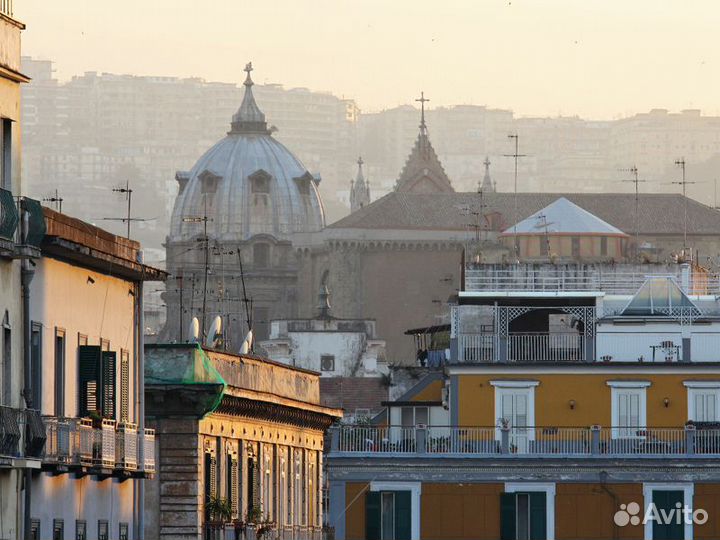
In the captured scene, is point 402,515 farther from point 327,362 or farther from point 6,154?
point 327,362

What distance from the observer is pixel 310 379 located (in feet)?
182

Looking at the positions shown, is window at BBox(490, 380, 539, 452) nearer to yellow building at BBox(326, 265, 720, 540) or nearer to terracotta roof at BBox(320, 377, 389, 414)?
yellow building at BBox(326, 265, 720, 540)

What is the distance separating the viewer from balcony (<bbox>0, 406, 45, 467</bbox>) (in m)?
31.3

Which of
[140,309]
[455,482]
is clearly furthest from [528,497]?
[140,309]


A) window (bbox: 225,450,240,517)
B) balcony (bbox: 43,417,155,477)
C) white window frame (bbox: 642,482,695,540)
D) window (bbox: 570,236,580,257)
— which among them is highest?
window (bbox: 570,236,580,257)

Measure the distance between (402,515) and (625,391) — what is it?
5.85 m

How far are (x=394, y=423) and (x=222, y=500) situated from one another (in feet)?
101

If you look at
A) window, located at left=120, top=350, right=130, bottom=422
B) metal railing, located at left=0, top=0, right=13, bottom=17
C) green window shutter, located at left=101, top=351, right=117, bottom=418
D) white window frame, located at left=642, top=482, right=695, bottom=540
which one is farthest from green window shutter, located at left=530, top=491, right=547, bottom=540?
metal railing, located at left=0, top=0, right=13, bottom=17

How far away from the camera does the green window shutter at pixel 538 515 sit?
68.4 metres

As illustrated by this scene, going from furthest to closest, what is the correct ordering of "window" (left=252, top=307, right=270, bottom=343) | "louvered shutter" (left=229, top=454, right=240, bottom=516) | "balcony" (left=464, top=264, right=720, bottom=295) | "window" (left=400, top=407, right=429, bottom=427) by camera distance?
"window" (left=252, top=307, right=270, bottom=343), "balcony" (left=464, top=264, right=720, bottom=295), "window" (left=400, top=407, right=429, bottom=427), "louvered shutter" (left=229, top=454, right=240, bottom=516)

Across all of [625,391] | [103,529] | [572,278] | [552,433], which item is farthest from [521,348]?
[103,529]

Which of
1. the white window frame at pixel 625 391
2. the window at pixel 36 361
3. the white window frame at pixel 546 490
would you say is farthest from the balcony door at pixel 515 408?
the window at pixel 36 361

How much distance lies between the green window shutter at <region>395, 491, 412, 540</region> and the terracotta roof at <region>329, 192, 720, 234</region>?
107m

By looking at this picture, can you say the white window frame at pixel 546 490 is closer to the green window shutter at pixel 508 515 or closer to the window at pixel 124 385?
the green window shutter at pixel 508 515
